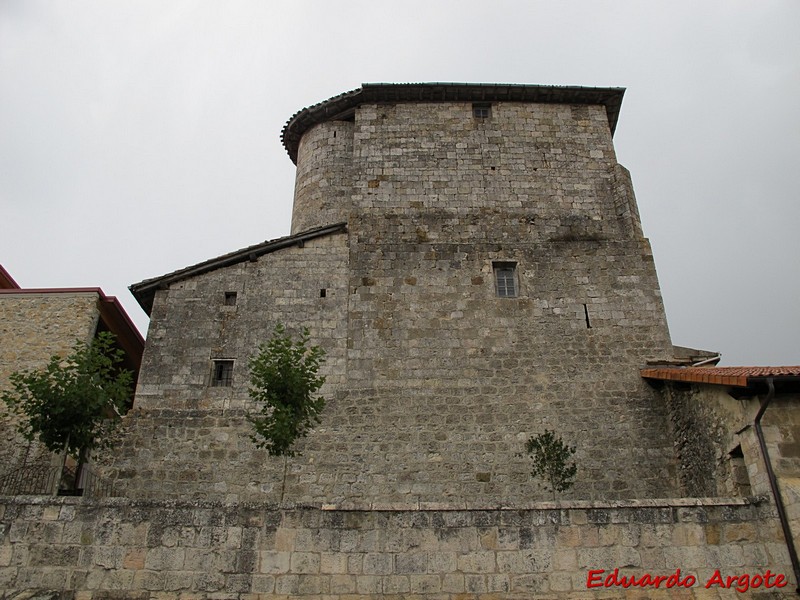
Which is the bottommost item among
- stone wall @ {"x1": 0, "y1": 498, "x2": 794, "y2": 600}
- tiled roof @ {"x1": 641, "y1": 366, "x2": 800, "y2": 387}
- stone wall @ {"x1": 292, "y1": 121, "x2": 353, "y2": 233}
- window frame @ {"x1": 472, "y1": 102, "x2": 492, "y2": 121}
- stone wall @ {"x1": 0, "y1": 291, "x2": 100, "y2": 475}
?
stone wall @ {"x1": 0, "y1": 498, "x2": 794, "y2": 600}

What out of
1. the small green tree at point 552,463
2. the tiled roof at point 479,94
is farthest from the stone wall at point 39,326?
the small green tree at point 552,463

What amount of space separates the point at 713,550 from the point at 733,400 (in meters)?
3.03

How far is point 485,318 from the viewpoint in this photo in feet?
47.6

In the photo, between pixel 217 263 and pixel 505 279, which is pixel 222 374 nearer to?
pixel 217 263

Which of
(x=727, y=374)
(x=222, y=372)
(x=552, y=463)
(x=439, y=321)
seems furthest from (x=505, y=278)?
(x=222, y=372)

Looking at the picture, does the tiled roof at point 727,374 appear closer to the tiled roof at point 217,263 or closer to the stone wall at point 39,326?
the tiled roof at point 217,263

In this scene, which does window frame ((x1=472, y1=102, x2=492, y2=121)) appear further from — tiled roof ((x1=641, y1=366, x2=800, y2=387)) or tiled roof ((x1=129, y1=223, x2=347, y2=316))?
tiled roof ((x1=641, y1=366, x2=800, y2=387))

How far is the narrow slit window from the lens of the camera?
49.1 feet

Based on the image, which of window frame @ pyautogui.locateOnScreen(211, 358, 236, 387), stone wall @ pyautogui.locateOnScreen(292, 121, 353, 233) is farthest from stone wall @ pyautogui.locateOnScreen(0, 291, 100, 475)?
stone wall @ pyautogui.locateOnScreen(292, 121, 353, 233)

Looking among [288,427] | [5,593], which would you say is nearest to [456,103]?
[288,427]

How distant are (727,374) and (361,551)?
6.30 meters

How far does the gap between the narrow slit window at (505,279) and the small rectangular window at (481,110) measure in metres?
4.81

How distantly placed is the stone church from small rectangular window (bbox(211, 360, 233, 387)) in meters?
0.05

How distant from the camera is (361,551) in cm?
801
